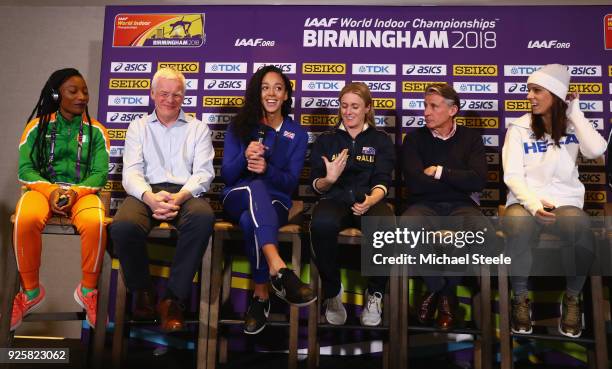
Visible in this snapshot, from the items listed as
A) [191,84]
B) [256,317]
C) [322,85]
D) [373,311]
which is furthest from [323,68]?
[256,317]

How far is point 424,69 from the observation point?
3.40 metres

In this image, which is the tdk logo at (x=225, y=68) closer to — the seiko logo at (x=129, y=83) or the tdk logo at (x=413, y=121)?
the seiko logo at (x=129, y=83)

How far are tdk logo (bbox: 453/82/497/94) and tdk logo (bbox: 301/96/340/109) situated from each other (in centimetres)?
79

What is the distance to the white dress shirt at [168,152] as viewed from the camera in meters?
2.80

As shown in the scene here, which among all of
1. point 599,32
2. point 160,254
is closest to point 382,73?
point 599,32

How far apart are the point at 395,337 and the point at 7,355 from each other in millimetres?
1830

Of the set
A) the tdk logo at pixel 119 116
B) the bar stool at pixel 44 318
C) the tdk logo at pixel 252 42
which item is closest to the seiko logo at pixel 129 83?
the tdk logo at pixel 119 116

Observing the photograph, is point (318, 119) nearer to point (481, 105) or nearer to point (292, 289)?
point (481, 105)

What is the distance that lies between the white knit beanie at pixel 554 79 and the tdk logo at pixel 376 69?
0.88 meters

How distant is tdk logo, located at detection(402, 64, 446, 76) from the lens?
3.39 meters

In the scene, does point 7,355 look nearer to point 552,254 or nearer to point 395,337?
point 395,337

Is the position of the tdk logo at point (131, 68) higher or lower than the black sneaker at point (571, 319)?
higher

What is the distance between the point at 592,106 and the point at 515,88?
0.48m

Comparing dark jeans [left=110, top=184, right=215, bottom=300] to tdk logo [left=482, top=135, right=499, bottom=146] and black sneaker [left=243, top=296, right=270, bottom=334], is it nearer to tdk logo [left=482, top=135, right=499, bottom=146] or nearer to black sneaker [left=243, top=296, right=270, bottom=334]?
black sneaker [left=243, top=296, right=270, bottom=334]
